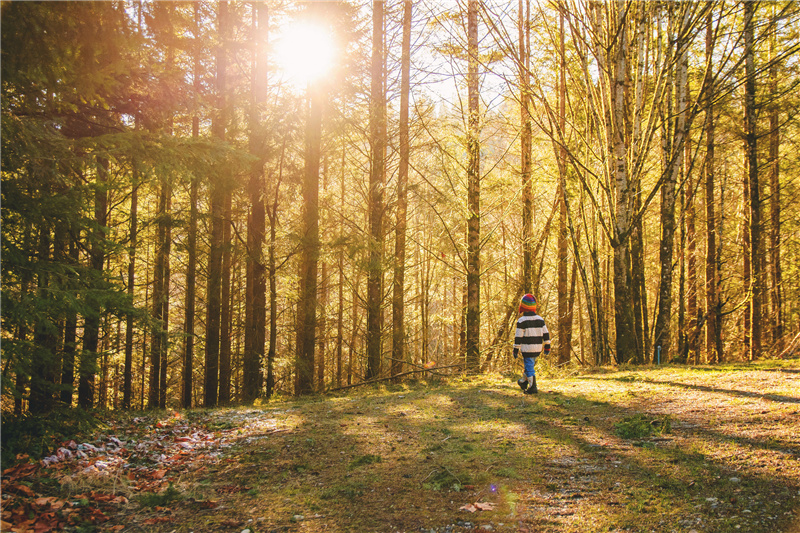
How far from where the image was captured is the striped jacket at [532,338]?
7.20 metres

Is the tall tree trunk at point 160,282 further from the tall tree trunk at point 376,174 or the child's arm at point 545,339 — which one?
the child's arm at point 545,339

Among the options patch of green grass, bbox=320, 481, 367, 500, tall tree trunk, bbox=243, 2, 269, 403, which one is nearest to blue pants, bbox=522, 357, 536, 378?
patch of green grass, bbox=320, 481, 367, 500

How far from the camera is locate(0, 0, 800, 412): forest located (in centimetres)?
516

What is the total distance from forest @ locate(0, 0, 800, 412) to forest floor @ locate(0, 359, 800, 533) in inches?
54.9

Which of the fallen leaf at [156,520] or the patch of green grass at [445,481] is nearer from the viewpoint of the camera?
the fallen leaf at [156,520]

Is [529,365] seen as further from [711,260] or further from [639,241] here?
[711,260]

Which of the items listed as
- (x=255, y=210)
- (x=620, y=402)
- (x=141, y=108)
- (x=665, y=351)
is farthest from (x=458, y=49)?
(x=620, y=402)

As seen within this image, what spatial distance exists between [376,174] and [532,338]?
7.49 meters

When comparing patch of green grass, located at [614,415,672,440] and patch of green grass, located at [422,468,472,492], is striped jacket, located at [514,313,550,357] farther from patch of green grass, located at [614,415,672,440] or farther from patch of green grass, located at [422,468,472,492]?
patch of green grass, located at [422,468,472,492]

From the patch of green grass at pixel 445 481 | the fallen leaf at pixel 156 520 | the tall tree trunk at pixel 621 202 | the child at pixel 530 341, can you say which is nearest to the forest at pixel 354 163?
the tall tree trunk at pixel 621 202

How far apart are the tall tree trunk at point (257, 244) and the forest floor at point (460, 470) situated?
5.82 m

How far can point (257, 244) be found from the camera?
12.7 meters

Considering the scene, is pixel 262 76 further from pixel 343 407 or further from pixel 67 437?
pixel 67 437

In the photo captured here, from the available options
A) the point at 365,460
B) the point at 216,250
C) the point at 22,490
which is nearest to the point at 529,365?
the point at 365,460
